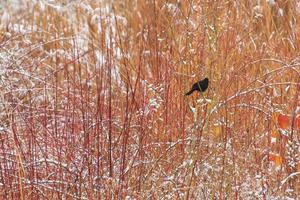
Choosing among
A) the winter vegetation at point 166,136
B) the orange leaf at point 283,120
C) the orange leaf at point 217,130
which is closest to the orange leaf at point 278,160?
the winter vegetation at point 166,136

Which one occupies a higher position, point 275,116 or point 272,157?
point 275,116

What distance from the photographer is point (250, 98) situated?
11.0 feet

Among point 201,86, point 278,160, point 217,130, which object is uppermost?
point 201,86

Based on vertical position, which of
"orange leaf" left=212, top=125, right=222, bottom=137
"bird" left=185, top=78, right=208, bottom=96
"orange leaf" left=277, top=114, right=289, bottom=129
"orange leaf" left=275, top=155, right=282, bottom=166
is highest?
"bird" left=185, top=78, right=208, bottom=96

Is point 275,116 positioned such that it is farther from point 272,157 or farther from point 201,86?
point 201,86

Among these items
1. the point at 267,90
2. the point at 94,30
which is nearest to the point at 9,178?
the point at 267,90

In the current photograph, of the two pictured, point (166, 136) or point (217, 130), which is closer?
point (217, 130)

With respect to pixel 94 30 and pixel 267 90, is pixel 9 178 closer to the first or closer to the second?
pixel 267 90

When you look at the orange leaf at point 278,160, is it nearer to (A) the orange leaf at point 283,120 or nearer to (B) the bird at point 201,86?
(A) the orange leaf at point 283,120

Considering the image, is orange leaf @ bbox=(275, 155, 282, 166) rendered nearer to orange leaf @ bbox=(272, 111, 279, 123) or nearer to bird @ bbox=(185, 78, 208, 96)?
orange leaf @ bbox=(272, 111, 279, 123)

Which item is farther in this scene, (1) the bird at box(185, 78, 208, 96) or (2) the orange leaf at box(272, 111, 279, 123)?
(2) the orange leaf at box(272, 111, 279, 123)

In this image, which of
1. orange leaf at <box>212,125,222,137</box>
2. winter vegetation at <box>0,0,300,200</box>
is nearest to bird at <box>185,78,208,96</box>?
winter vegetation at <box>0,0,300,200</box>

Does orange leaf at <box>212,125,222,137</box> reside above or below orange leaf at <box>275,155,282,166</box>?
above

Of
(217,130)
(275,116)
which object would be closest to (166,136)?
(217,130)
